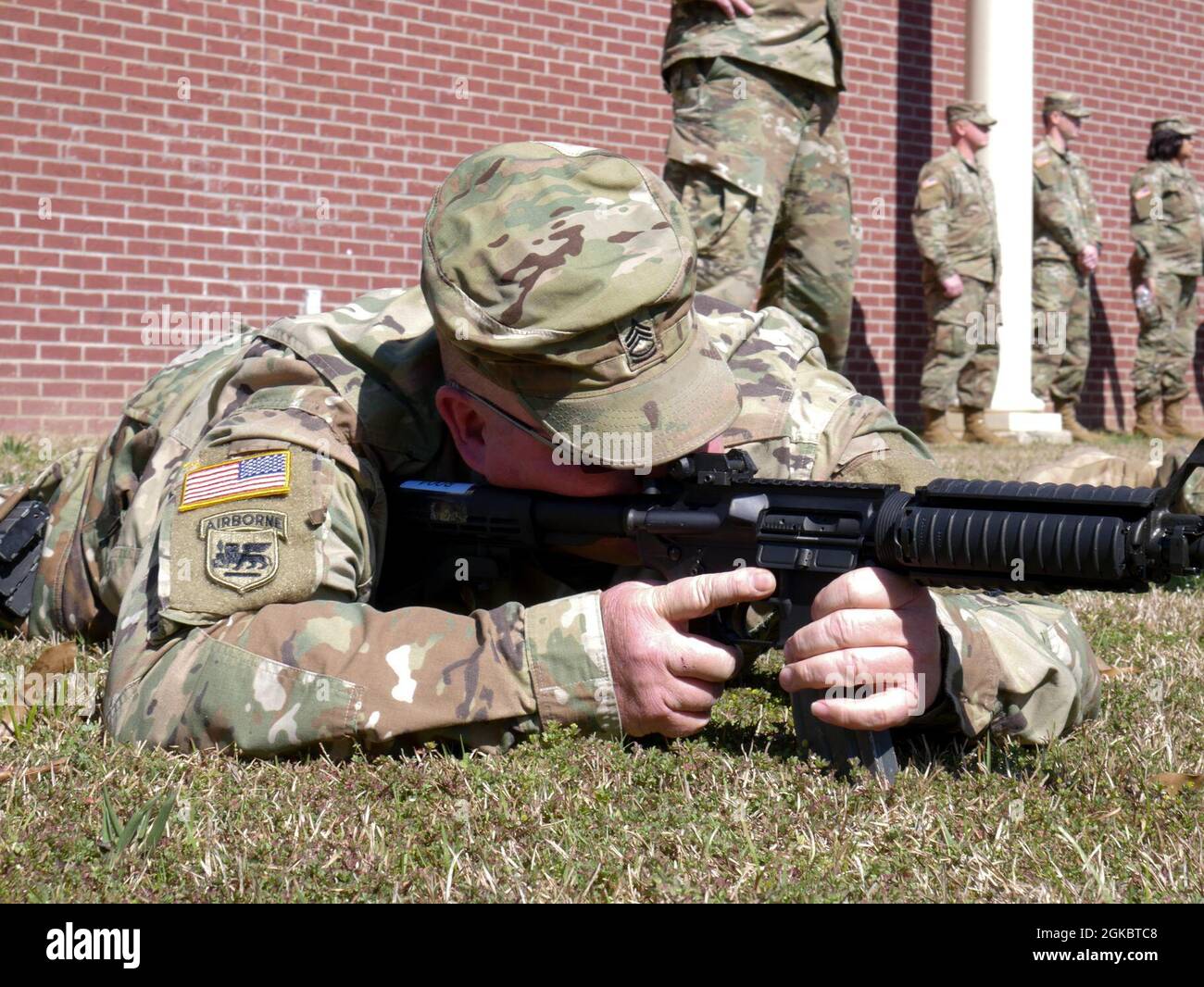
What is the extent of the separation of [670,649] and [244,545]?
793 mm

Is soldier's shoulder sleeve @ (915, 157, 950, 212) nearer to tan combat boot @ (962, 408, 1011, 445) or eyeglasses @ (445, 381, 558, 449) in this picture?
tan combat boot @ (962, 408, 1011, 445)

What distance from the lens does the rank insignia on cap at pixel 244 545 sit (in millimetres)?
2373

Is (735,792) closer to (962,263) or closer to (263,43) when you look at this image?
(263,43)

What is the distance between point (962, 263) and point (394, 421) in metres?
8.11

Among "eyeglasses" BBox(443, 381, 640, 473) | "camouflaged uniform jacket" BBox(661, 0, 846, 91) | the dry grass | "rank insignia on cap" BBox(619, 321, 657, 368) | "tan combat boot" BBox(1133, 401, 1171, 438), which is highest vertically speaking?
"camouflaged uniform jacket" BBox(661, 0, 846, 91)

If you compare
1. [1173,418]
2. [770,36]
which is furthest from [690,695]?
[1173,418]

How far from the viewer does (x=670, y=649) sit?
2.19m

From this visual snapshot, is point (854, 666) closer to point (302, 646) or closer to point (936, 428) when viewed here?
point (302, 646)

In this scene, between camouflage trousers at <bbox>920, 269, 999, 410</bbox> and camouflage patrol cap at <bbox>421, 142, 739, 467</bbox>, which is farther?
camouflage trousers at <bbox>920, 269, 999, 410</bbox>

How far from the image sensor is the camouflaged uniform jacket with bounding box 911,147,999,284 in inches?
384

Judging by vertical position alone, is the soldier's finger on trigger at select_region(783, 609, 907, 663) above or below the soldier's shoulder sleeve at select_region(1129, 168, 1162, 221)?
below

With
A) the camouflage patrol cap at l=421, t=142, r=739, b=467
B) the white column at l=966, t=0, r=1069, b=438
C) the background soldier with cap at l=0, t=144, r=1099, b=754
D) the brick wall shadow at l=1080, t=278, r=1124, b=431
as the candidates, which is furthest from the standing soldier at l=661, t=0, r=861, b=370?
the brick wall shadow at l=1080, t=278, r=1124, b=431

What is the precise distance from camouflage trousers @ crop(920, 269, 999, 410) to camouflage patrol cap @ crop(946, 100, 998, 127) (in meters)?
1.16

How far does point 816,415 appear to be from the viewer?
2795mm
